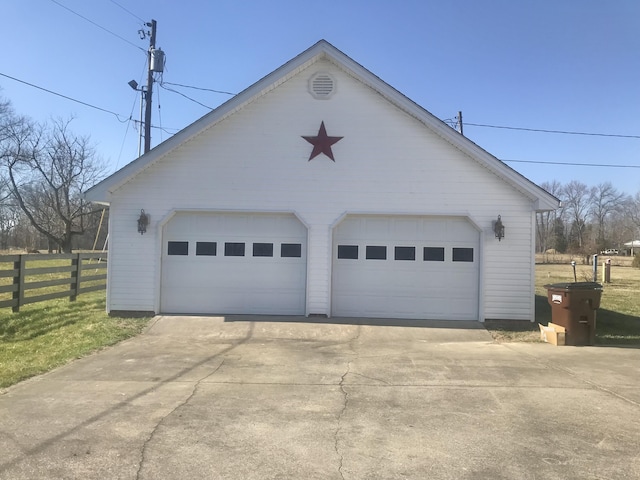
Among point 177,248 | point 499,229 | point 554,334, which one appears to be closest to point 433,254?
point 499,229

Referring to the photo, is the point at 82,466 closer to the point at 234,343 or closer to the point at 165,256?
the point at 234,343

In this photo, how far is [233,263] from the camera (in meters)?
11.6

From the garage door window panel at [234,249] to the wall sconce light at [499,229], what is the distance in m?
5.83

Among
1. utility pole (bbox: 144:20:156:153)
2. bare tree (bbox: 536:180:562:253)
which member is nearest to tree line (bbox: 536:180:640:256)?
bare tree (bbox: 536:180:562:253)

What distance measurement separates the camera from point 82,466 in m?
3.91

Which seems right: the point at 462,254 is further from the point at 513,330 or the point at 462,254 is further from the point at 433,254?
the point at 513,330

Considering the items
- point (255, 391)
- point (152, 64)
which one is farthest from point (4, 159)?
point (255, 391)

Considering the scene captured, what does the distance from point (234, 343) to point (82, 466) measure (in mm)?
5437

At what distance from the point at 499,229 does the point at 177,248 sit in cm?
746

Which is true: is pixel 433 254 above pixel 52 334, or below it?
above

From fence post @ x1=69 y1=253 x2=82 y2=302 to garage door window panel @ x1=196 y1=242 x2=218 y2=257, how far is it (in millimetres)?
5063

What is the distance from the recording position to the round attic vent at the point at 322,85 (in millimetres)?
11621

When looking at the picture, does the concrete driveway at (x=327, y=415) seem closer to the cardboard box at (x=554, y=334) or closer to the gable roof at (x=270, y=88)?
the cardboard box at (x=554, y=334)

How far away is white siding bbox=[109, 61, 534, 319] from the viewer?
11.2 metres
